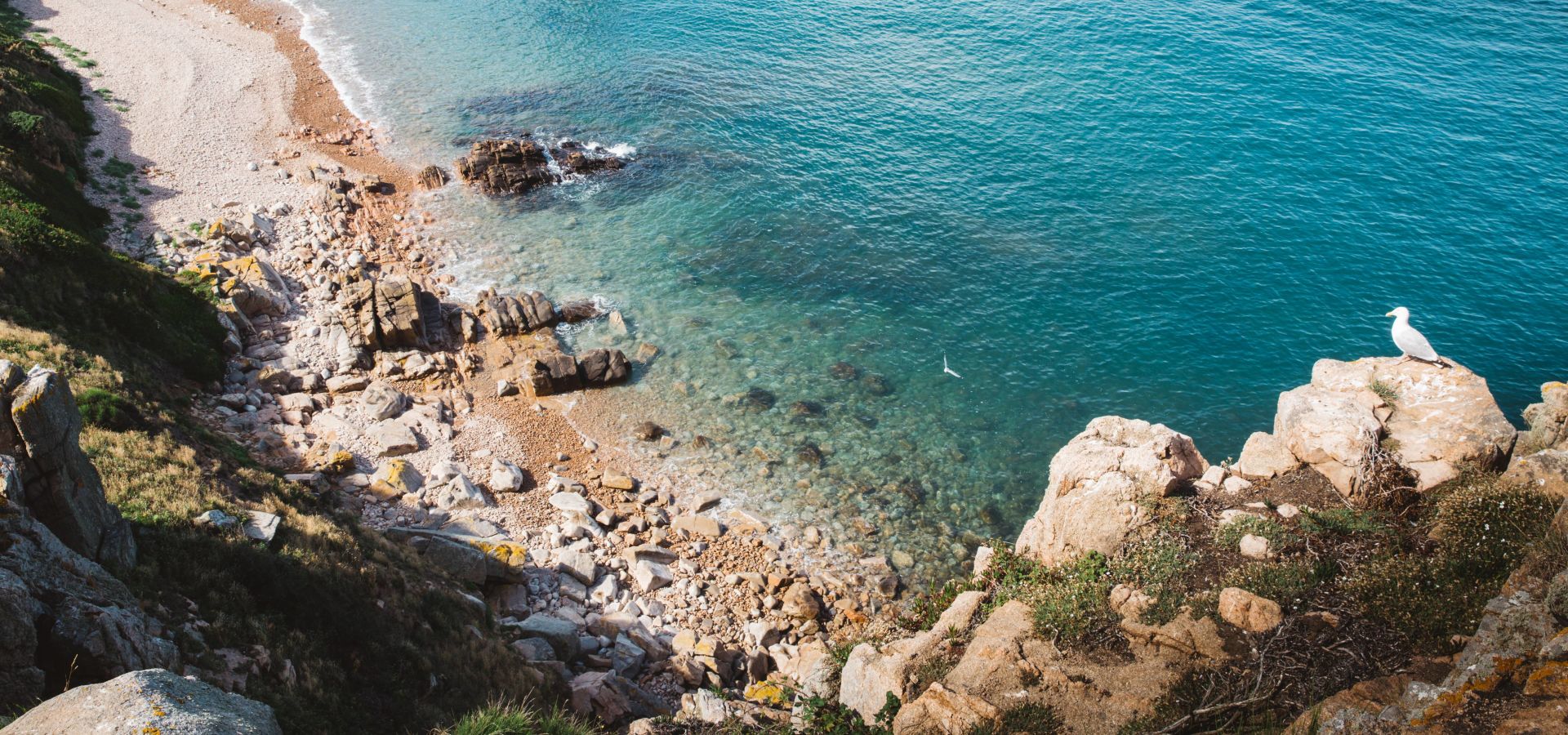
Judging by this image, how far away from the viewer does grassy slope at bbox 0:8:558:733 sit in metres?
15.5

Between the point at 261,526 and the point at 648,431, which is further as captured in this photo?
the point at 648,431

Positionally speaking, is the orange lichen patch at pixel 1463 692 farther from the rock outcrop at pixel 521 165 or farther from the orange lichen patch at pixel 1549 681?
the rock outcrop at pixel 521 165

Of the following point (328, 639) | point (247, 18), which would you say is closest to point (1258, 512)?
point (328, 639)

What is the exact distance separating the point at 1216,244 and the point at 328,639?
42.6m

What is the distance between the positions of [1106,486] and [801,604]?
977cm

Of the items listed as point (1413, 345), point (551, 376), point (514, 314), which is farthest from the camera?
point (514, 314)

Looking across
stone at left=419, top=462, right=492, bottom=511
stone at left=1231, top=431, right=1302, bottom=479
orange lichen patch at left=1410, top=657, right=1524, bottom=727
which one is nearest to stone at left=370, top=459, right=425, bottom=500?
stone at left=419, top=462, right=492, bottom=511

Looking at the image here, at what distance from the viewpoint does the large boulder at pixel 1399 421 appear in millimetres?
18156

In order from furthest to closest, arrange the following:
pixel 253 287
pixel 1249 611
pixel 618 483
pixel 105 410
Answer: pixel 253 287
pixel 618 483
pixel 105 410
pixel 1249 611

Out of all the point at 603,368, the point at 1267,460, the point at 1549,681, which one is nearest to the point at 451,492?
the point at 603,368

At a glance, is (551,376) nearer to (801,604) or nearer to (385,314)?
(385,314)

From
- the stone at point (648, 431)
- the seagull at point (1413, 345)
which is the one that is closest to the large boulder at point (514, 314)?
the stone at point (648, 431)

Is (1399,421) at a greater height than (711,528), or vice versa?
(1399,421)

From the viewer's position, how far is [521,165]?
47719mm
